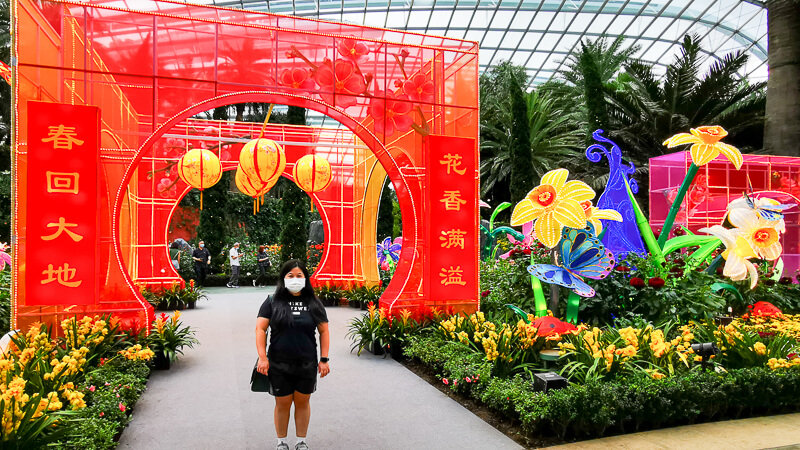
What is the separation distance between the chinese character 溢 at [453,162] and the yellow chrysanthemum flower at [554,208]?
141 cm

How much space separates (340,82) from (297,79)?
565mm

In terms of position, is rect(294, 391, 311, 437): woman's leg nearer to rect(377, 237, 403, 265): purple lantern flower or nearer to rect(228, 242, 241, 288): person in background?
rect(377, 237, 403, 265): purple lantern flower

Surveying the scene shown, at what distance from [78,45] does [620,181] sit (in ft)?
25.4

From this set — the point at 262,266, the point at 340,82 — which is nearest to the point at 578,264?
the point at 340,82

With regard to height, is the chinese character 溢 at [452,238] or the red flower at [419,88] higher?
the red flower at [419,88]

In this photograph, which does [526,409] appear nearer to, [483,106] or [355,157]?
[355,157]

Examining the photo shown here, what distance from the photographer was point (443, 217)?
7160 millimetres

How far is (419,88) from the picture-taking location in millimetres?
7492

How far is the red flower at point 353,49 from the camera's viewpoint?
7.15 meters

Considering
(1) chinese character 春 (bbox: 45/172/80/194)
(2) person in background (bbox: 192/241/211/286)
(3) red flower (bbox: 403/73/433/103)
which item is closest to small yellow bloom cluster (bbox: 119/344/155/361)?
(1) chinese character 春 (bbox: 45/172/80/194)

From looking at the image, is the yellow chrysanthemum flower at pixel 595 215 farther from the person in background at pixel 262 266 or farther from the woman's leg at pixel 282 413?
the person in background at pixel 262 266

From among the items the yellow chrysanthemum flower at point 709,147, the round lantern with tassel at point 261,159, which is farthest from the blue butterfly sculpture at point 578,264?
the round lantern with tassel at point 261,159

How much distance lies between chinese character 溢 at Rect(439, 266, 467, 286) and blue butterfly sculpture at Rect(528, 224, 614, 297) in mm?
1350

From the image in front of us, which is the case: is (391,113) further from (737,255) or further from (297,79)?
(737,255)
